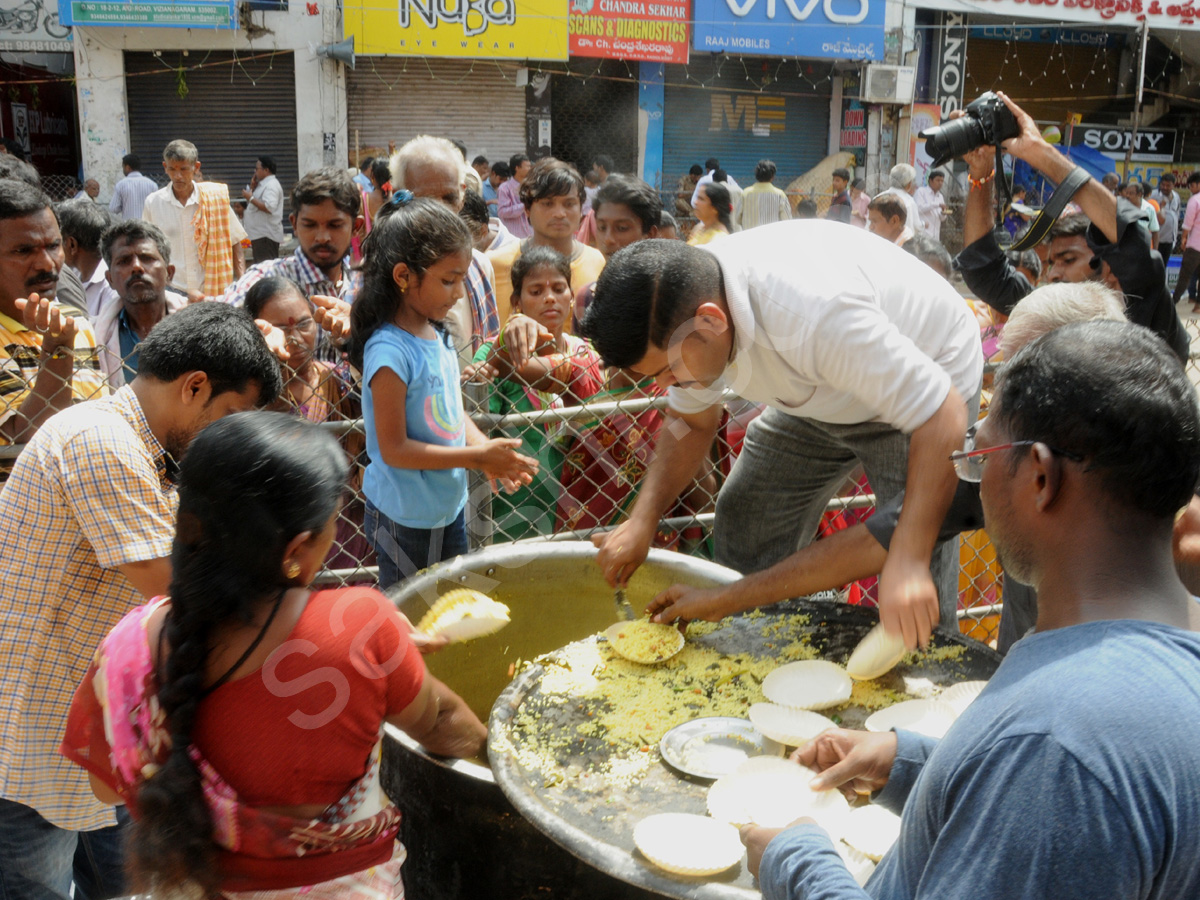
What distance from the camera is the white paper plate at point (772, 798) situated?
180 cm

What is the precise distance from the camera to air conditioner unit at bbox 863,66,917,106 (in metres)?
17.3

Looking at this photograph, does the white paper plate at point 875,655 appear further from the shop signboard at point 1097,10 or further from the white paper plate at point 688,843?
the shop signboard at point 1097,10

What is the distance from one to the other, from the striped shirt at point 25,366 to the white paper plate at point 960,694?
95.7 inches

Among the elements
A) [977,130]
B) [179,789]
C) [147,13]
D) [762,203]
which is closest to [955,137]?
[977,130]

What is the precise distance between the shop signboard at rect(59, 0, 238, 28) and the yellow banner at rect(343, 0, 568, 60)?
196 centimetres

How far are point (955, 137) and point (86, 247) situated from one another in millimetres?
4256

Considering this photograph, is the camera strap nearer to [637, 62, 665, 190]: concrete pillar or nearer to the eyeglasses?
the eyeglasses

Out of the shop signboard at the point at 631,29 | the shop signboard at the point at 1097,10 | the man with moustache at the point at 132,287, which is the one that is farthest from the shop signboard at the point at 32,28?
the shop signboard at the point at 1097,10

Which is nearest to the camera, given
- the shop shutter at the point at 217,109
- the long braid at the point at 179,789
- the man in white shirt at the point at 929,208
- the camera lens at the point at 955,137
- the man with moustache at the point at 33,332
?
the long braid at the point at 179,789

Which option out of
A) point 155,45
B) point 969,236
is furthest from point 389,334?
point 155,45

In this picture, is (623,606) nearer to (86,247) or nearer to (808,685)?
(808,685)

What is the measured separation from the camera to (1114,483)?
117 centimetres

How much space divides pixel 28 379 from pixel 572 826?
2.26 metres

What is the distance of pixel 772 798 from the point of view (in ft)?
6.05
